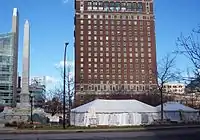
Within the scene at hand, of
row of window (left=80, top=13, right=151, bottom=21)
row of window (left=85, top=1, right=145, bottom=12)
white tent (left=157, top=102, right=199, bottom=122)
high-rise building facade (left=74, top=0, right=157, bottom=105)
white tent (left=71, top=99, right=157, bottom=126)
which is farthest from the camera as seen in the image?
row of window (left=85, top=1, right=145, bottom=12)

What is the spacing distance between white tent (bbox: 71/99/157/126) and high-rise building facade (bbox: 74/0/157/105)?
104441 millimetres

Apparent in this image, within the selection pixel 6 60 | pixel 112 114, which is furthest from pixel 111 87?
pixel 112 114

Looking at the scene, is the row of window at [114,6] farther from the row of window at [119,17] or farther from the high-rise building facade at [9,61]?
the high-rise building facade at [9,61]

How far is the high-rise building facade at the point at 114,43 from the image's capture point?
158 meters

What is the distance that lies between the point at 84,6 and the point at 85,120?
123 metres

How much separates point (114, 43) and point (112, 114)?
116 meters

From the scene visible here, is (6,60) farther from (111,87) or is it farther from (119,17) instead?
(119,17)

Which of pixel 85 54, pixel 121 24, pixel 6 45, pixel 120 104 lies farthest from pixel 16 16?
pixel 121 24

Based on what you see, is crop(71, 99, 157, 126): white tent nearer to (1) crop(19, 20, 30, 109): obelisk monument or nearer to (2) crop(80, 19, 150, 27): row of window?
(1) crop(19, 20, 30, 109): obelisk monument

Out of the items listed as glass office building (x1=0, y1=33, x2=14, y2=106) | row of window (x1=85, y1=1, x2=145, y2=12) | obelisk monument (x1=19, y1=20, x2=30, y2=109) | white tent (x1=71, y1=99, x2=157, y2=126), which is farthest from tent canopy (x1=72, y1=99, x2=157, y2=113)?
row of window (x1=85, y1=1, x2=145, y2=12)

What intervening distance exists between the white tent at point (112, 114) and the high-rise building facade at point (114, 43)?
343 feet

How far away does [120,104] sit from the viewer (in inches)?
1953

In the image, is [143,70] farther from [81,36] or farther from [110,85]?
[81,36]

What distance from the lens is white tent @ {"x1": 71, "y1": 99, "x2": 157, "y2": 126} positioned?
4684 centimetres
